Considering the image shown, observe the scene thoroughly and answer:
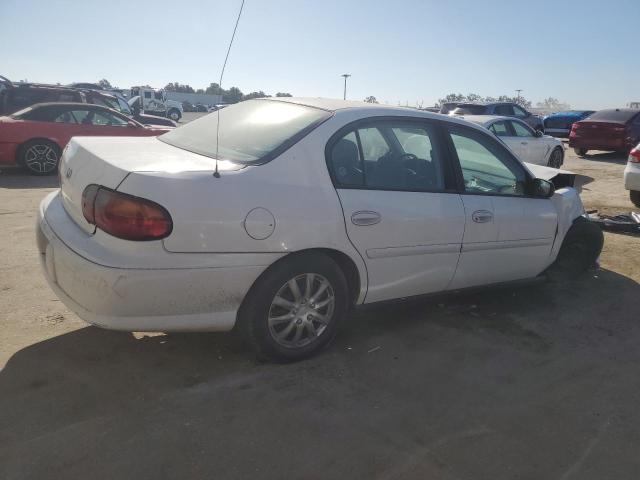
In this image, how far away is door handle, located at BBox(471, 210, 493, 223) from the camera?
3.63 m

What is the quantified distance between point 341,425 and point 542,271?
101 inches

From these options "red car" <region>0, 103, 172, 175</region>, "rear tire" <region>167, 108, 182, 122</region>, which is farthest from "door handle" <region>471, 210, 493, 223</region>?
"rear tire" <region>167, 108, 182, 122</region>

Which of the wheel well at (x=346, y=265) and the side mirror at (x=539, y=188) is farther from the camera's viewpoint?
the side mirror at (x=539, y=188)

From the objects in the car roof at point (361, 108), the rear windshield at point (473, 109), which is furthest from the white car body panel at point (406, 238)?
the rear windshield at point (473, 109)

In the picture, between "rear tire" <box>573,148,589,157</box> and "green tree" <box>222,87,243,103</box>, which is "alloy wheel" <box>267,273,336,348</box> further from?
"rear tire" <box>573,148,589,157</box>

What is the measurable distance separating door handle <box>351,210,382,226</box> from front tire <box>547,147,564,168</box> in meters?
9.98

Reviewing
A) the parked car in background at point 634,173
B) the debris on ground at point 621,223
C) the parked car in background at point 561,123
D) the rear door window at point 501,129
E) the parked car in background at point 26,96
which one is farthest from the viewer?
the parked car in background at point 561,123

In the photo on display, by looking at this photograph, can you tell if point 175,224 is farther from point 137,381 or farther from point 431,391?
point 431,391

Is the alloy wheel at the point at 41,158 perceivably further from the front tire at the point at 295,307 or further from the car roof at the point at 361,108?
the front tire at the point at 295,307

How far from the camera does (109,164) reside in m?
2.74

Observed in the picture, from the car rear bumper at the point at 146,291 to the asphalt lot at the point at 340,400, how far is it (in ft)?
1.29

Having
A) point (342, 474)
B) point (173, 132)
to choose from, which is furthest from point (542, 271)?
point (173, 132)

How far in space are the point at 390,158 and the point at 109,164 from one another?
168cm

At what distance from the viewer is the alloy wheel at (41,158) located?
30.3ft
